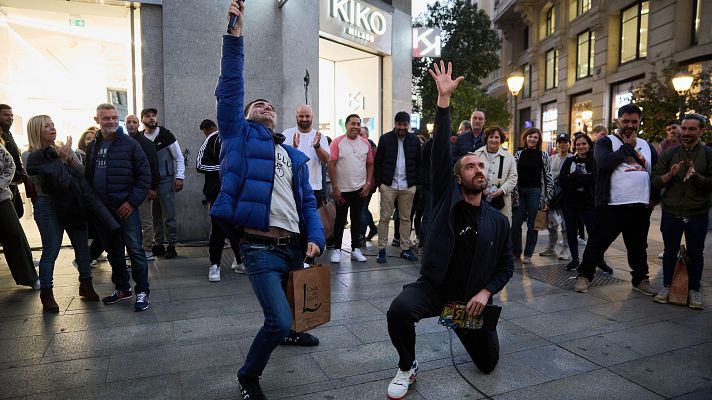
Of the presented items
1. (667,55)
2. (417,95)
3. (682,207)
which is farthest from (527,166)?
(417,95)

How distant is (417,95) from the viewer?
2906 centimetres

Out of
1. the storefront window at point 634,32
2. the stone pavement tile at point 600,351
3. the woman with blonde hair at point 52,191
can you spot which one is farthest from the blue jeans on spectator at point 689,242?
the storefront window at point 634,32

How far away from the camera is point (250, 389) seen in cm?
311

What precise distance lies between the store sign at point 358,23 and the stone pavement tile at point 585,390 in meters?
8.81

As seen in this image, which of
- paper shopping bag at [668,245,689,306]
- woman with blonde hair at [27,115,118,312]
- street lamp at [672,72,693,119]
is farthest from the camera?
street lamp at [672,72,693,119]

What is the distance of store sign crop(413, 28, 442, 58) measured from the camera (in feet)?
49.2

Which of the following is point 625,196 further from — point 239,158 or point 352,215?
point 239,158

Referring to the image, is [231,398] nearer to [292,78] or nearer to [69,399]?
[69,399]

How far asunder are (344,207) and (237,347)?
3.68 meters

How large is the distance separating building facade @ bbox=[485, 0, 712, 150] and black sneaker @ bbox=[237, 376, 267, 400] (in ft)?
64.0

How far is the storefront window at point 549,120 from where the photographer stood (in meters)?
30.5

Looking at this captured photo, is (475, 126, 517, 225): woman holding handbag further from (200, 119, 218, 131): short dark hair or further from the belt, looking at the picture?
the belt

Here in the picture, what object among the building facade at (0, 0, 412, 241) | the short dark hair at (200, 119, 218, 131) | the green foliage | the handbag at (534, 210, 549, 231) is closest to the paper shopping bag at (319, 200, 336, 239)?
the short dark hair at (200, 119, 218, 131)

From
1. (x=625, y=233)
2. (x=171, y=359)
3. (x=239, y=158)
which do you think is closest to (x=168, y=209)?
(x=171, y=359)
